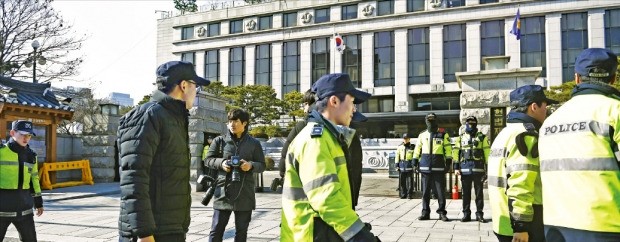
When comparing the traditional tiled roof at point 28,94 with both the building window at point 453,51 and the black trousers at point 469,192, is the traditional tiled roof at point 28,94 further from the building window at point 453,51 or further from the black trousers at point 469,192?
the building window at point 453,51

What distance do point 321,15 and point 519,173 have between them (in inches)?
1933

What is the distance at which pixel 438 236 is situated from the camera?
731cm

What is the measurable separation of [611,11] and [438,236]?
42339 mm

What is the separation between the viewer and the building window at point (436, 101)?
45594 millimetres

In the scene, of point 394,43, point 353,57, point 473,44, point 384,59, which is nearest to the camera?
point 473,44

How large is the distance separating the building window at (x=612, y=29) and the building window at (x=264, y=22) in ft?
112

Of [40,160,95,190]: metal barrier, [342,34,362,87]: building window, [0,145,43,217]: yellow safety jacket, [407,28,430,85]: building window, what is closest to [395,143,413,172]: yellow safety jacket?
[0,145,43,217]: yellow safety jacket

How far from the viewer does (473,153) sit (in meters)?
8.58

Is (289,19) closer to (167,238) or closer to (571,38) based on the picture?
(571,38)

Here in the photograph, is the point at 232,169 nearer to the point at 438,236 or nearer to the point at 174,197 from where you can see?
the point at 174,197

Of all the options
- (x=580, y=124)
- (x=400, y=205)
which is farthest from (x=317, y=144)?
(x=400, y=205)

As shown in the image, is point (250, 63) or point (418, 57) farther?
point (250, 63)

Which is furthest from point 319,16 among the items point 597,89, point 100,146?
point 597,89

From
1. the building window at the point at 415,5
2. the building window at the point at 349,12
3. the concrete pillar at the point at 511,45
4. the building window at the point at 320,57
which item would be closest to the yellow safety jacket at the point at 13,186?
the concrete pillar at the point at 511,45
